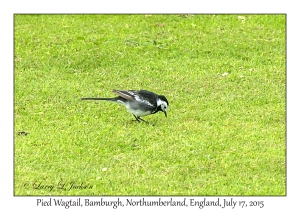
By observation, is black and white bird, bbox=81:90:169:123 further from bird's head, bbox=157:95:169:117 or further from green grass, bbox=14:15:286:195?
green grass, bbox=14:15:286:195

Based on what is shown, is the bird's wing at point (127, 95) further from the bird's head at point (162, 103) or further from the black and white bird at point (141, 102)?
the bird's head at point (162, 103)

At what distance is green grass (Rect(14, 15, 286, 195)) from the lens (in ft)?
30.3

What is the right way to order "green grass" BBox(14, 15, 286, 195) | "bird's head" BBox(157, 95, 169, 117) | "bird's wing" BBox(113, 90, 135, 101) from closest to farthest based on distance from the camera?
"green grass" BBox(14, 15, 286, 195), "bird's wing" BBox(113, 90, 135, 101), "bird's head" BBox(157, 95, 169, 117)

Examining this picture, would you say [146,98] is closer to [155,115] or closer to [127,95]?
[127,95]

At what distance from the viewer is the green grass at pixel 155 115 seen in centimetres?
924

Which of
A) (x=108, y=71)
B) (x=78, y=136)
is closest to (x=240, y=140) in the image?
(x=78, y=136)

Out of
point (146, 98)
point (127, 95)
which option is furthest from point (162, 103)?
point (127, 95)

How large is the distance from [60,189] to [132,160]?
4.61 feet

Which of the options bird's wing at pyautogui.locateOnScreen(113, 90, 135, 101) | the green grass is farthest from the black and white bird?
the green grass

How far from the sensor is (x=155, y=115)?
12336 mm

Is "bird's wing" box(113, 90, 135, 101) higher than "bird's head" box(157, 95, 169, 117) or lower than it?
higher

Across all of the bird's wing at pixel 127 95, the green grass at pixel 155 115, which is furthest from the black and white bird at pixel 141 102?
the green grass at pixel 155 115

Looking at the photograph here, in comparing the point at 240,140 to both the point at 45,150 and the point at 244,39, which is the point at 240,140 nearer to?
the point at 45,150

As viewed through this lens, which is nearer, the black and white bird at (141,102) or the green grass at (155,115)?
the green grass at (155,115)
